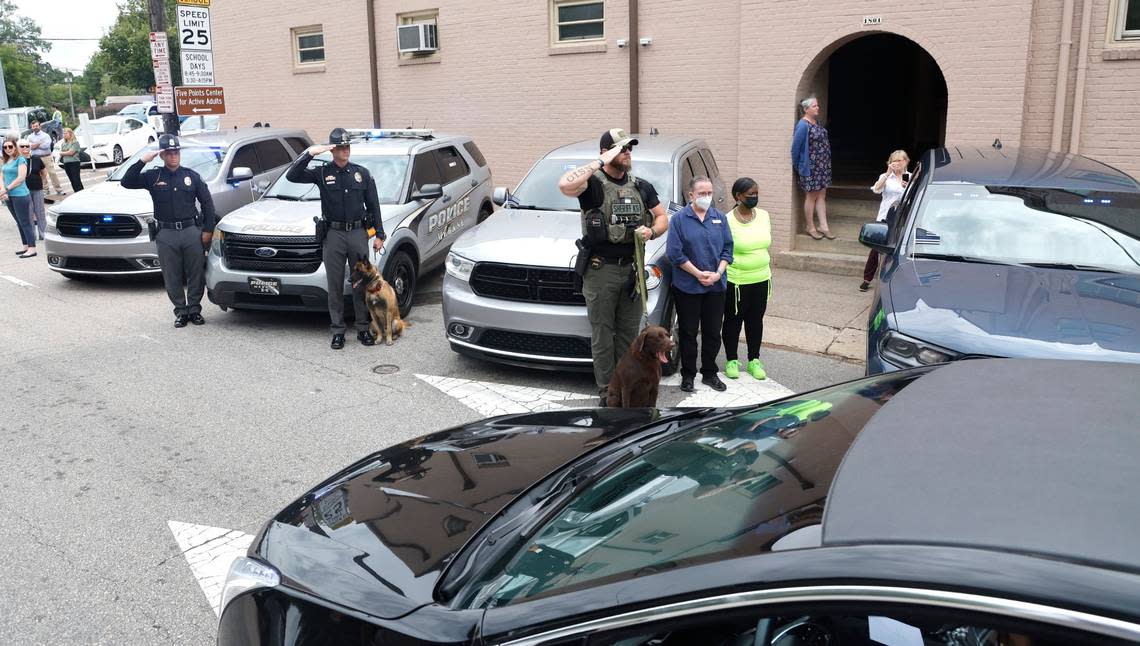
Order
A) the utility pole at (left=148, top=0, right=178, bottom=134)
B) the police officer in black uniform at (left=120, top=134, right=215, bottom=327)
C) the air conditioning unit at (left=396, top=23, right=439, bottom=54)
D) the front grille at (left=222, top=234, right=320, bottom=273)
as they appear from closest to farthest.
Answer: the front grille at (left=222, top=234, right=320, bottom=273) → the police officer in black uniform at (left=120, top=134, right=215, bottom=327) → the utility pole at (left=148, top=0, right=178, bottom=134) → the air conditioning unit at (left=396, top=23, right=439, bottom=54)

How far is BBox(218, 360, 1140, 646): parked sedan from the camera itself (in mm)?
1588

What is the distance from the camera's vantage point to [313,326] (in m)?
9.60

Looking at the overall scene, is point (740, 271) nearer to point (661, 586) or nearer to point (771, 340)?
point (771, 340)

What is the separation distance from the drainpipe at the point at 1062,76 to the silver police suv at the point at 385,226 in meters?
6.82

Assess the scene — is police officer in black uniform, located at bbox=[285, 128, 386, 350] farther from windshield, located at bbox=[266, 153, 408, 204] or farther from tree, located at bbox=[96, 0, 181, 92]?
tree, located at bbox=[96, 0, 181, 92]

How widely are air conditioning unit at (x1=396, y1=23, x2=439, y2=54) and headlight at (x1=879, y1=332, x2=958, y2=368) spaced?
38.9 ft

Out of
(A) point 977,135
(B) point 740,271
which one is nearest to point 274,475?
(B) point 740,271

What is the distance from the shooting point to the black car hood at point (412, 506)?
252 centimetres

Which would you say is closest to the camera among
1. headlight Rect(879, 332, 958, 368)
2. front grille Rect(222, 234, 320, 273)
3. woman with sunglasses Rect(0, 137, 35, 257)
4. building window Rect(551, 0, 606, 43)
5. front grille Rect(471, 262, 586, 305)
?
headlight Rect(879, 332, 958, 368)

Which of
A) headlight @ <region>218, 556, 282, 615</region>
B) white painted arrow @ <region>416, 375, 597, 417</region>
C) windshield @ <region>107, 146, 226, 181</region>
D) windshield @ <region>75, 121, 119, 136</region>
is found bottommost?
white painted arrow @ <region>416, 375, 597, 417</region>

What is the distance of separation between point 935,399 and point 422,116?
47.6 feet

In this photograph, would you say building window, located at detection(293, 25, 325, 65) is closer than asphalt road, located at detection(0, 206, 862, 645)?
No

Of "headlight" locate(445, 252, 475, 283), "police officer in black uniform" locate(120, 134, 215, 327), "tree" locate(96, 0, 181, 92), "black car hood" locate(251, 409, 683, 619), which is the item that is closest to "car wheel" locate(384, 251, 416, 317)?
"headlight" locate(445, 252, 475, 283)

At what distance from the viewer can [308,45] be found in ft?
57.7
